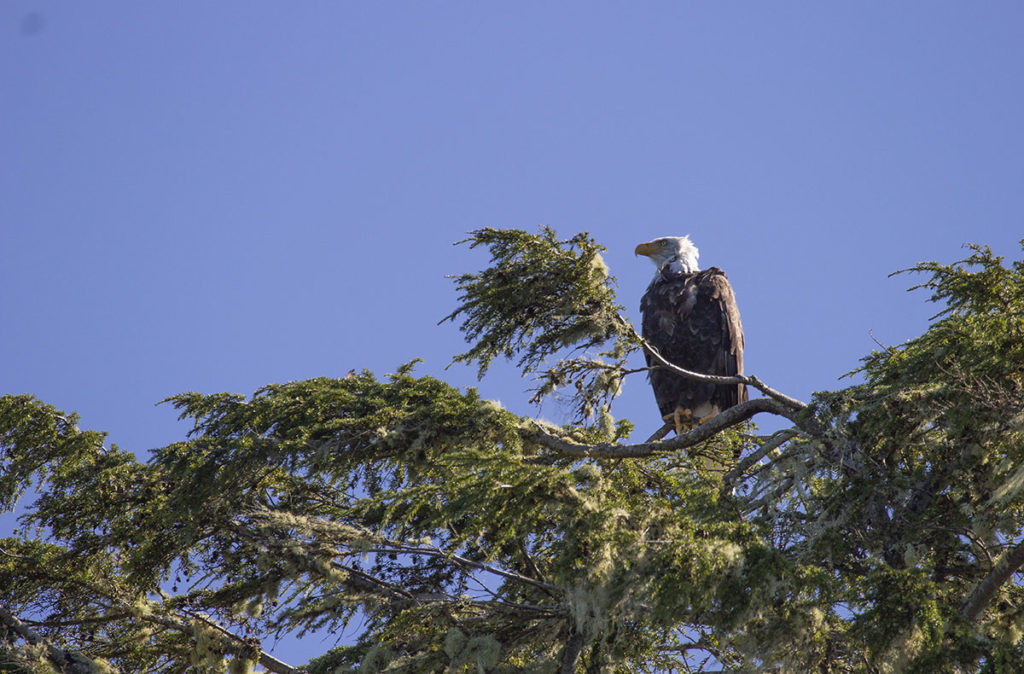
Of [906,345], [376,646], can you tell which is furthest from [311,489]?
[906,345]

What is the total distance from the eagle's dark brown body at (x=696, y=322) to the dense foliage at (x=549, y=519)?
2.48 metres

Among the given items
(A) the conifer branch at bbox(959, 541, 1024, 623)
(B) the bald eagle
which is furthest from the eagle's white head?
(A) the conifer branch at bbox(959, 541, 1024, 623)

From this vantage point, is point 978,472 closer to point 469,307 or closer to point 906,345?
point 906,345

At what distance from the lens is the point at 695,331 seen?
9352mm

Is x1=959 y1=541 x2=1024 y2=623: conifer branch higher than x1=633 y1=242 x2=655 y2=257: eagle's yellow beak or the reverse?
the reverse

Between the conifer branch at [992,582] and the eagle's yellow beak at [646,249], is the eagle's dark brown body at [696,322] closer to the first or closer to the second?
the eagle's yellow beak at [646,249]

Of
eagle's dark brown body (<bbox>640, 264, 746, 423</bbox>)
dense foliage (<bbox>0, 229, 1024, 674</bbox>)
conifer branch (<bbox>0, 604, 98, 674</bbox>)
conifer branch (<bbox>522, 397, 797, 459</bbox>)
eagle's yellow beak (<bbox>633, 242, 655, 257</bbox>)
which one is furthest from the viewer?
eagle's yellow beak (<bbox>633, 242, 655, 257</bbox>)

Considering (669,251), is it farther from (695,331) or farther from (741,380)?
(741,380)

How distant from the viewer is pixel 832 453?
5.17 meters

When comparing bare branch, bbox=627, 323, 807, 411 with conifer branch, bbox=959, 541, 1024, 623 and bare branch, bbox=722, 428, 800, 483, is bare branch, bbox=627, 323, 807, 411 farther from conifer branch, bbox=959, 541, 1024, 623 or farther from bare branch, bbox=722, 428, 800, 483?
conifer branch, bbox=959, 541, 1024, 623

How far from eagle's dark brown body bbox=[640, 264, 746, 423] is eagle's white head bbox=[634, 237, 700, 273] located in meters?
1.91

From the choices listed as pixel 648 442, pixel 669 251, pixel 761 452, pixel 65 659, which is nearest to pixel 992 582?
pixel 761 452

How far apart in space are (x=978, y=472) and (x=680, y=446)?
153 centimetres

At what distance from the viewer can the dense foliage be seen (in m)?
4.17
